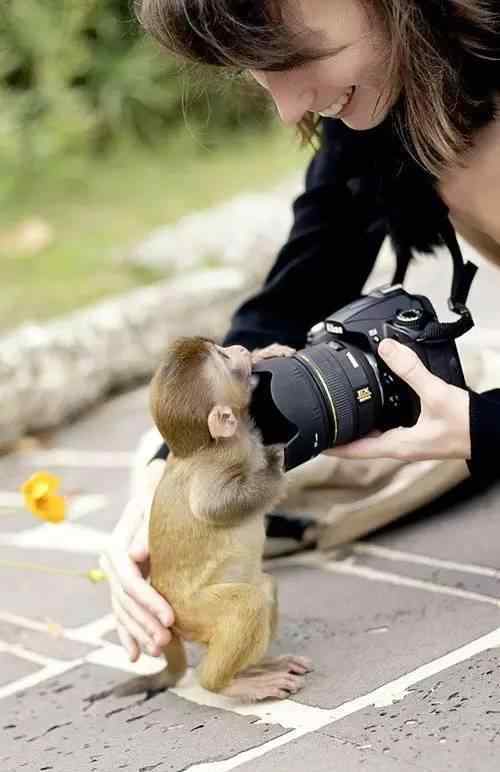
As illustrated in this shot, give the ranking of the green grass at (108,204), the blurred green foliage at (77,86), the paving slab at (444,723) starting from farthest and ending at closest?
1. the blurred green foliage at (77,86)
2. the green grass at (108,204)
3. the paving slab at (444,723)

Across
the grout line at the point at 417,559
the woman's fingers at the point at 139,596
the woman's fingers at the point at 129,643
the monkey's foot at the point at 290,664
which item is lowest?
the grout line at the point at 417,559

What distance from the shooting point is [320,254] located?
9.80ft

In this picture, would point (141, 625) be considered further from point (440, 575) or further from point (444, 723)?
point (440, 575)

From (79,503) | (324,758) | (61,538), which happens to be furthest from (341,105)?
(79,503)

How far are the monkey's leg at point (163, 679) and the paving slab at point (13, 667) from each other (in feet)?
0.91

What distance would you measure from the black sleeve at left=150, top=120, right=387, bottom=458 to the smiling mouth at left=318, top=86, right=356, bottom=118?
21.7 inches

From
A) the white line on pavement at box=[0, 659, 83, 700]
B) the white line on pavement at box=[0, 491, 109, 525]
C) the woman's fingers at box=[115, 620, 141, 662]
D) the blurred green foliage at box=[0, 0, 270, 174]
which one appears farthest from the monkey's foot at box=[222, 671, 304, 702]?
the blurred green foliage at box=[0, 0, 270, 174]

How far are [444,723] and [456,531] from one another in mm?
897

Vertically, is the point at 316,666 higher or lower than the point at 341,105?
lower

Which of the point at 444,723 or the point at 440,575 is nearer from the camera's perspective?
the point at 444,723

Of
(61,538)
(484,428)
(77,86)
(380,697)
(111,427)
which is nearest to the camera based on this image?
(380,697)

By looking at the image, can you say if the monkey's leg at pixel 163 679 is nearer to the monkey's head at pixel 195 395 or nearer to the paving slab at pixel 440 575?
the monkey's head at pixel 195 395

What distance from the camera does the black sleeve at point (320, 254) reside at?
9.62ft

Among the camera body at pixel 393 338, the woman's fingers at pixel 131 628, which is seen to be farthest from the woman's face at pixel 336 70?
the woman's fingers at pixel 131 628
